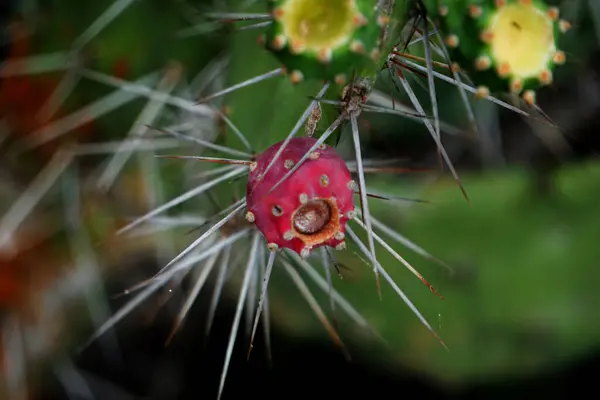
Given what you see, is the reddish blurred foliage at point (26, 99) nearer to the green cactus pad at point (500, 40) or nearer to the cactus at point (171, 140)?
the cactus at point (171, 140)

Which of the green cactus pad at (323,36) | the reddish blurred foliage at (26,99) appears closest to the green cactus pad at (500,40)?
the green cactus pad at (323,36)

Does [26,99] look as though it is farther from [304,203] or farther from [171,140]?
[304,203]

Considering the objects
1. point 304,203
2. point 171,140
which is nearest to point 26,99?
point 171,140

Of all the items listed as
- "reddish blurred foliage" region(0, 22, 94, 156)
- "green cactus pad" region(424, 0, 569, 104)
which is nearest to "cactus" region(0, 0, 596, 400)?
"reddish blurred foliage" region(0, 22, 94, 156)

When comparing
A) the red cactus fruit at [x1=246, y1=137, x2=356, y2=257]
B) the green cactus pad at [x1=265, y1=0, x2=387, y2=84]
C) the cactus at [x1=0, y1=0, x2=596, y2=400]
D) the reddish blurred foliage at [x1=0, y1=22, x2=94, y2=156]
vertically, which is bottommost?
the red cactus fruit at [x1=246, y1=137, x2=356, y2=257]

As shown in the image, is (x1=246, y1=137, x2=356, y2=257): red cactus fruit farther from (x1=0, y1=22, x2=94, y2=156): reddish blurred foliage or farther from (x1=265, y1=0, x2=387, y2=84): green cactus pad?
(x1=0, y1=22, x2=94, y2=156): reddish blurred foliage
